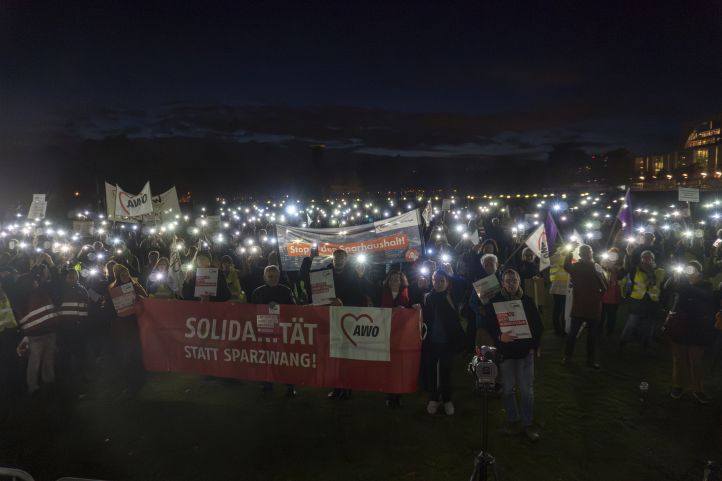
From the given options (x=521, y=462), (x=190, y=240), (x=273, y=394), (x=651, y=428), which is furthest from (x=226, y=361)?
(x=190, y=240)

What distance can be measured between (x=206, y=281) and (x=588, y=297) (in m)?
6.27

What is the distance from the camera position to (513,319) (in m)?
5.34

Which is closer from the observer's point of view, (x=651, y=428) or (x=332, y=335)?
(x=651, y=428)

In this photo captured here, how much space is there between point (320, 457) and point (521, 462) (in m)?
2.20

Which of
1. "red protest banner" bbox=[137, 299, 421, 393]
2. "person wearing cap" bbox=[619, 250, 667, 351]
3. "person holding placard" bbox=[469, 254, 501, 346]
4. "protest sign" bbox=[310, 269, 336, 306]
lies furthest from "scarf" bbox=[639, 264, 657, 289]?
"protest sign" bbox=[310, 269, 336, 306]

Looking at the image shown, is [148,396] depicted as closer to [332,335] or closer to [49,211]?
[332,335]

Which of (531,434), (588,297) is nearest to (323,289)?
(531,434)

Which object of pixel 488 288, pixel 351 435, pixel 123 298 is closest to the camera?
pixel 351 435

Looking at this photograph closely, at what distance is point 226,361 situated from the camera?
672 centimetres

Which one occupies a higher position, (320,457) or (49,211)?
(49,211)

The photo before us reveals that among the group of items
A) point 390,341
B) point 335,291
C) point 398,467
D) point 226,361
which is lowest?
point 398,467

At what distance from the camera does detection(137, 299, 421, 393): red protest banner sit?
6.15 metres

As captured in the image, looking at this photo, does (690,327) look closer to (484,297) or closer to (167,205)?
(484,297)

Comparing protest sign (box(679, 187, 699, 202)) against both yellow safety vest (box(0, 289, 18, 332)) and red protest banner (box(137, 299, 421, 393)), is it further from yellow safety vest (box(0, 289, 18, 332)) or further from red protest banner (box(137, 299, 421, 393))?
yellow safety vest (box(0, 289, 18, 332))
